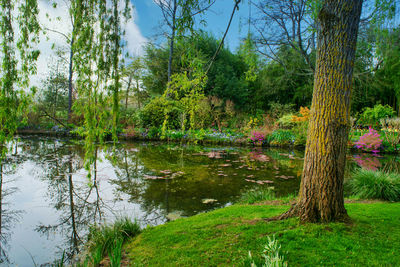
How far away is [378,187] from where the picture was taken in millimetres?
4305

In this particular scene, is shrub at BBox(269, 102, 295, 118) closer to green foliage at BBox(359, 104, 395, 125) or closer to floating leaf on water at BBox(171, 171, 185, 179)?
green foliage at BBox(359, 104, 395, 125)

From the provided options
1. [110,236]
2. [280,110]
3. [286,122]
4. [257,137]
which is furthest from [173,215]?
[280,110]

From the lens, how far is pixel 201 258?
1.92 metres

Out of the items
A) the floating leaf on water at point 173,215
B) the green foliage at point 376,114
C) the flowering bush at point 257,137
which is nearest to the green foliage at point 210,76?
the flowering bush at point 257,137

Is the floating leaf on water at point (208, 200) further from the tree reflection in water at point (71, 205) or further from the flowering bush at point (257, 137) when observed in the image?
the flowering bush at point (257, 137)

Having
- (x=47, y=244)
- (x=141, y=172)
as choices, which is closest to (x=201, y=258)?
(x=47, y=244)

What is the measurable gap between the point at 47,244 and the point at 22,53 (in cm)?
237

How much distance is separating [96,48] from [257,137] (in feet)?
37.3

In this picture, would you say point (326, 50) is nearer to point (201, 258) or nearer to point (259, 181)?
point (201, 258)

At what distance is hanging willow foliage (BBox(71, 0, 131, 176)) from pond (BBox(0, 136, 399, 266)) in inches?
26.2

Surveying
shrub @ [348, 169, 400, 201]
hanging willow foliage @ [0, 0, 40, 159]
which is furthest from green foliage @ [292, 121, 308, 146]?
hanging willow foliage @ [0, 0, 40, 159]

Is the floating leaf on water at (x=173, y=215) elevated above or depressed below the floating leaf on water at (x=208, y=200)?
below

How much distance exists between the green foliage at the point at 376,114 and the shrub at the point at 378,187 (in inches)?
489

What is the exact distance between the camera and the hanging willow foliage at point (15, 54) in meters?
2.47
